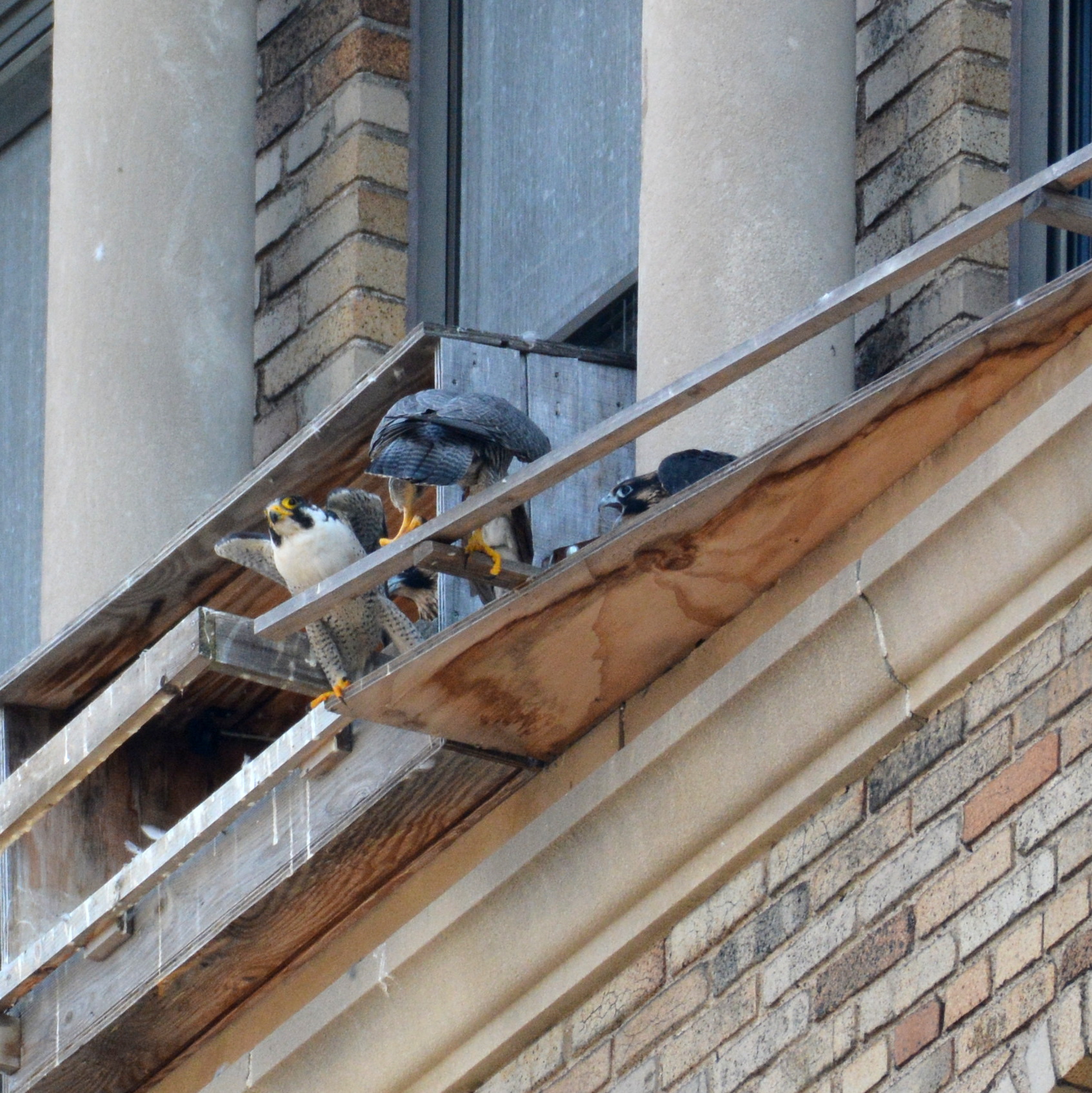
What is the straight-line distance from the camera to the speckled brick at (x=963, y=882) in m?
5.46

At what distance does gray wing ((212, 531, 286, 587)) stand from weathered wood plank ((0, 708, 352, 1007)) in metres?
0.44

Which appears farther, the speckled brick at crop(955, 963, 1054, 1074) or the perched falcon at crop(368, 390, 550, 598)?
the perched falcon at crop(368, 390, 550, 598)

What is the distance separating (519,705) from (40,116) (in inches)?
227

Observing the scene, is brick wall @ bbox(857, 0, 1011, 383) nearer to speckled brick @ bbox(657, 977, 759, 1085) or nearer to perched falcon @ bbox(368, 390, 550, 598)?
perched falcon @ bbox(368, 390, 550, 598)

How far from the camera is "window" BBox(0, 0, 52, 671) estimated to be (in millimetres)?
10789

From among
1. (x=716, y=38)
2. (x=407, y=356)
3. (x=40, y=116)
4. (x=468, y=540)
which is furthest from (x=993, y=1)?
(x=40, y=116)

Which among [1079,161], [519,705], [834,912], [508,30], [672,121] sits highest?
[508,30]

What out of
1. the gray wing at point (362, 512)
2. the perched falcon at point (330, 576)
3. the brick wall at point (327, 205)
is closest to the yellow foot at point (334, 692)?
the perched falcon at point (330, 576)

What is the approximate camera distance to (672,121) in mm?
6973

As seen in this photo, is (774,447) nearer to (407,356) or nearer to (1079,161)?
(1079,161)

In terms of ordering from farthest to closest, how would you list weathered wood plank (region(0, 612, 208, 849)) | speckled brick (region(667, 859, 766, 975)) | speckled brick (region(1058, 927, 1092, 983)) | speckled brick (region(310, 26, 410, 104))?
1. speckled brick (region(310, 26, 410, 104))
2. weathered wood plank (region(0, 612, 208, 849))
3. speckled brick (region(667, 859, 766, 975))
4. speckled brick (region(1058, 927, 1092, 983))

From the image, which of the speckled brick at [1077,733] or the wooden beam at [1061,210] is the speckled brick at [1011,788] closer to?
the speckled brick at [1077,733]

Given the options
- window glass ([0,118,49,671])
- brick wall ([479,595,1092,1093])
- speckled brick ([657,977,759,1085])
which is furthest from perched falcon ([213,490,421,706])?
window glass ([0,118,49,671])

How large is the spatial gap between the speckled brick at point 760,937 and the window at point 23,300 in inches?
199
